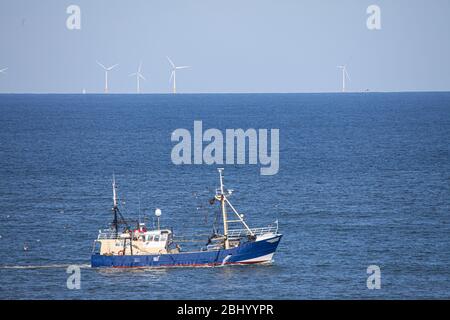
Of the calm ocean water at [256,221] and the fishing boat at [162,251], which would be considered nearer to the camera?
the calm ocean water at [256,221]

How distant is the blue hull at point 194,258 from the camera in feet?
306

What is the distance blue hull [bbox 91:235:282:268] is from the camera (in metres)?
93.2

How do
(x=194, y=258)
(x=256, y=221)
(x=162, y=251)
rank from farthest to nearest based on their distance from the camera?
(x=256, y=221) → (x=162, y=251) → (x=194, y=258)

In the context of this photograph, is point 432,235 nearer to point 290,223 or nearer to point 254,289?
point 290,223

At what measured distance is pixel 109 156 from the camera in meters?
199

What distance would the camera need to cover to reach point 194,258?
307 feet

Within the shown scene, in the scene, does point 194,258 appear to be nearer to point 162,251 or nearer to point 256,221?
point 162,251

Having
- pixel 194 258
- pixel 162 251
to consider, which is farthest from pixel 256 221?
pixel 162 251

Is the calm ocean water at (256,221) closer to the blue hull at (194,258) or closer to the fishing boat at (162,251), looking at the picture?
the blue hull at (194,258)

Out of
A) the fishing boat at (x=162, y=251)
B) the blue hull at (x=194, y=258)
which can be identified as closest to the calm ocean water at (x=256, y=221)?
the blue hull at (x=194, y=258)

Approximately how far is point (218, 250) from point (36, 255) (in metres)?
19.2

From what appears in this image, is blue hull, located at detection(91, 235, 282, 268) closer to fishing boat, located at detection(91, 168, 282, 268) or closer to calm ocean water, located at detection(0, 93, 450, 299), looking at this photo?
fishing boat, located at detection(91, 168, 282, 268)

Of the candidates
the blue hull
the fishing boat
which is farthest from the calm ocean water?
the fishing boat
